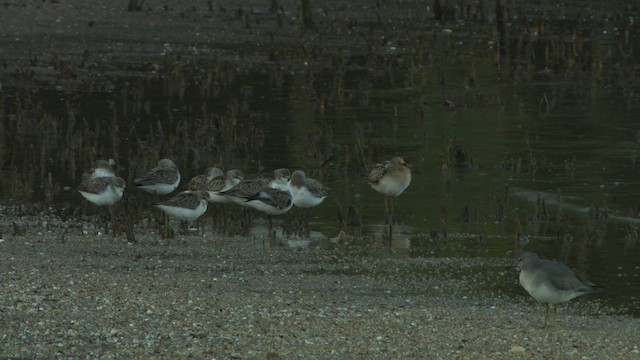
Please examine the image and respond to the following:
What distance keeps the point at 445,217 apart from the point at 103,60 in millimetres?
13688

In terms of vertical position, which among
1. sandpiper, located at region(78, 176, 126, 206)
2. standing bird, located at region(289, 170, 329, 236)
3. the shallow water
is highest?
sandpiper, located at region(78, 176, 126, 206)

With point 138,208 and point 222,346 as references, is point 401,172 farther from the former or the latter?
point 222,346

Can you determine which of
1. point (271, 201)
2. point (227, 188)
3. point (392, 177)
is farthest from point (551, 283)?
point (227, 188)

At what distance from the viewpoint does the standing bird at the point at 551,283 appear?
38.2ft

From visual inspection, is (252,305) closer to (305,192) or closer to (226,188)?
(305,192)

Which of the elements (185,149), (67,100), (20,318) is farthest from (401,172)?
(67,100)

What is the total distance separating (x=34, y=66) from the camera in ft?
89.7

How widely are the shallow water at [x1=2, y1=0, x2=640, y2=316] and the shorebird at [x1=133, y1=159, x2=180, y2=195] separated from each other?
97 cm

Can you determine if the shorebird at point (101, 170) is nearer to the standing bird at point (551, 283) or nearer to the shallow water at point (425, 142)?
the shallow water at point (425, 142)

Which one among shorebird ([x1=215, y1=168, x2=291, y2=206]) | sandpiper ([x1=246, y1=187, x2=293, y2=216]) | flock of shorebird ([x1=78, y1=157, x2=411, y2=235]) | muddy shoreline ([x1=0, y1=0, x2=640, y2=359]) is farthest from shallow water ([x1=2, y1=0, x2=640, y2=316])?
muddy shoreline ([x1=0, y1=0, x2=640, y2=359])

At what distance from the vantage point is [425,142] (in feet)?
73.1

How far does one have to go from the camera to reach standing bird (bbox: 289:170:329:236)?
1703 centimetres

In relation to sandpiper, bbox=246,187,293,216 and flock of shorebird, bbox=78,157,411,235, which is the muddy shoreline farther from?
sandpiper, bbox=246,187,293,216

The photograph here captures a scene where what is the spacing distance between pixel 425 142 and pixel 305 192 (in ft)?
18.3
